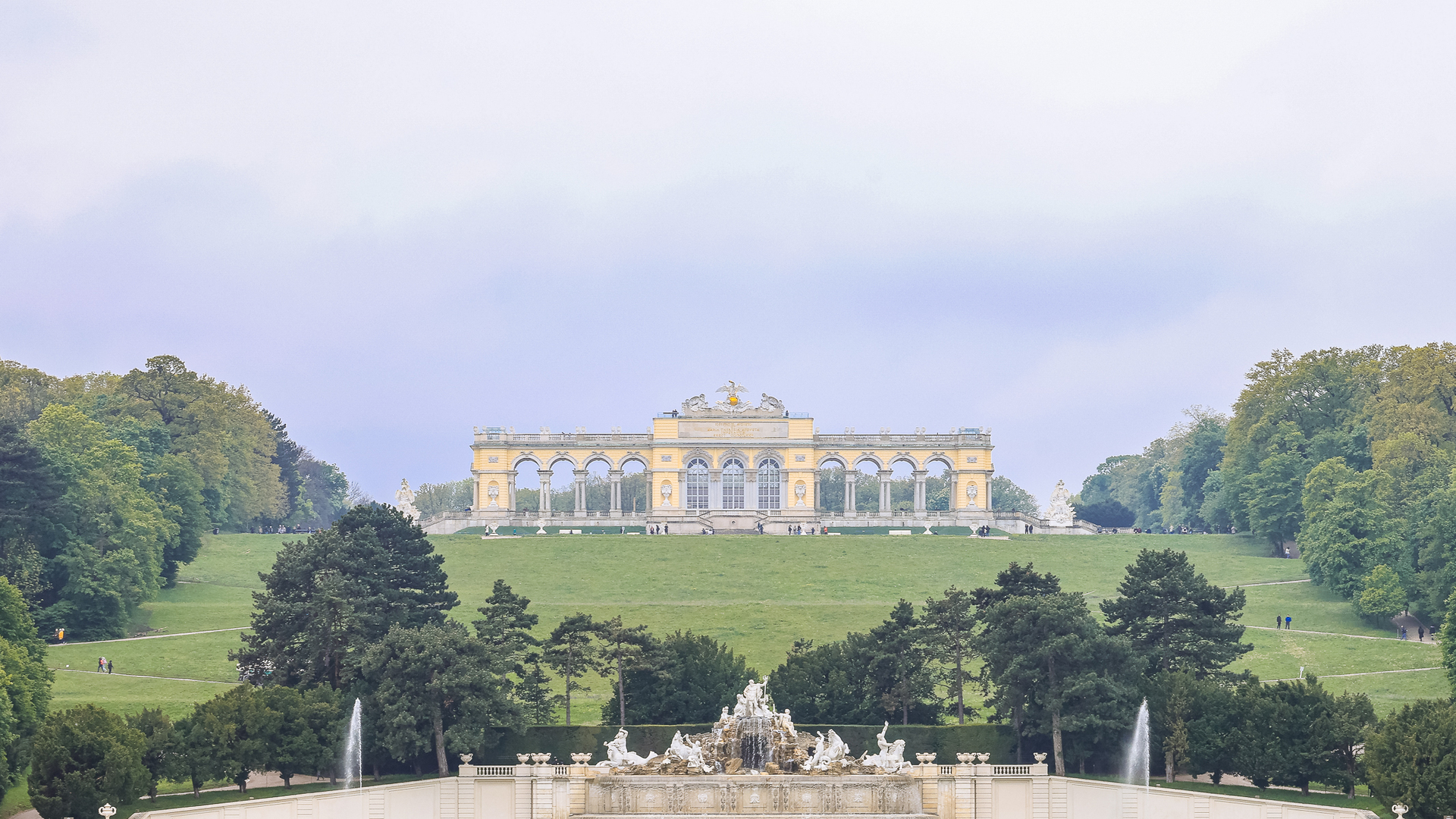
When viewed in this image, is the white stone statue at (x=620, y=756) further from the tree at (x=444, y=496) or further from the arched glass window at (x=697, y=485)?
the tree at (x=444, y=496)

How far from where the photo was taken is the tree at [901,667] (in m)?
48.5

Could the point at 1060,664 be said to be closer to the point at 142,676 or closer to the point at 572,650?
the point at 572,650

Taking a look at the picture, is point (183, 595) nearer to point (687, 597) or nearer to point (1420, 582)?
point (687, 597)

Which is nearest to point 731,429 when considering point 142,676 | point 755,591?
point 755,591

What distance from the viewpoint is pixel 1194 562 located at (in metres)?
73.8

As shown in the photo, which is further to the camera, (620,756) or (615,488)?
(615,488)

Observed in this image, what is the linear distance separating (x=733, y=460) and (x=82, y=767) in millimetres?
54681

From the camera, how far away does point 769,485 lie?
92625 millimetres

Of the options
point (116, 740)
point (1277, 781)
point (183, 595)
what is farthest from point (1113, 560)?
point (116, 740)

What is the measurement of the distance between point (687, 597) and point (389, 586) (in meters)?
15.0

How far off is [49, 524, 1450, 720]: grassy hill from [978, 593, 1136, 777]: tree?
8.29m

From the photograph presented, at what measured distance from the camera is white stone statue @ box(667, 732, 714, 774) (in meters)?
44.9

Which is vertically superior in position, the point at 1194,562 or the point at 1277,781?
the point at 1194,562

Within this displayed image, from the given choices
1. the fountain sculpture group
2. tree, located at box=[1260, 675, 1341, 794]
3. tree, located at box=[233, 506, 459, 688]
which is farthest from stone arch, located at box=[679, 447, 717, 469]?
tree, located at box=[1260, 675, 1341, 794]
